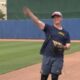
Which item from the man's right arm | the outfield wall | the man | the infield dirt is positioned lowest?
the outfield wall

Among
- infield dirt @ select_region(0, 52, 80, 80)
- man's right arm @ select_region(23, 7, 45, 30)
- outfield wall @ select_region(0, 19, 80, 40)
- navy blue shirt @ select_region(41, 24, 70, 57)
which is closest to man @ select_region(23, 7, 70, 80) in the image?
navy blue shirt @ select_region(41, 24, 70, 57)

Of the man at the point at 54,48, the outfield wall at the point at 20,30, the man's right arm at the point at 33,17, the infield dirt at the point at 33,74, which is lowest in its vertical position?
the outfield wall at the point at 20,30

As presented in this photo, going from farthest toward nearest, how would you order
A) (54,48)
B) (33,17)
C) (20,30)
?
(20,30), (54,48), (33,17)

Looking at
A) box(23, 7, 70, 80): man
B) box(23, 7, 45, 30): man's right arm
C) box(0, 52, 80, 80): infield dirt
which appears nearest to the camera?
box(23, 7, 45, 30): man's right arm

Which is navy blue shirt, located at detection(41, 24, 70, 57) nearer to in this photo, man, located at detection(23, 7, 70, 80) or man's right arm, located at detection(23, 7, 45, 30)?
man, located at detection(23, 7, 70, 80)

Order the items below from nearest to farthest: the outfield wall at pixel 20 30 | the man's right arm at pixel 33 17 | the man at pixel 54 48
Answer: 1. the man's right arm at pixel 33 17
2. the man at pixel 54 48
3. the outfield wall at pixel 20 30

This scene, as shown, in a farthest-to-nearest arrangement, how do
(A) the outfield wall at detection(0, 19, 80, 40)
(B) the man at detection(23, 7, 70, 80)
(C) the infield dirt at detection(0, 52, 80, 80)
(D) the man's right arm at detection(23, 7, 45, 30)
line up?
(A) the outfield wall at detection(0, 19, 80, 40) → (C) the infield dirt at detection(0, 52, 80, 80) → (B) the man at detection(23, 7, 70, 80) → (D) the man's right arm at detection(23, 7, 45, 30)

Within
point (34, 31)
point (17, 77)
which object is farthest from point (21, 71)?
point (34, 31)

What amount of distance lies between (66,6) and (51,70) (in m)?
43.0

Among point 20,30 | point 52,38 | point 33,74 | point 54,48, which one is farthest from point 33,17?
point 20,30

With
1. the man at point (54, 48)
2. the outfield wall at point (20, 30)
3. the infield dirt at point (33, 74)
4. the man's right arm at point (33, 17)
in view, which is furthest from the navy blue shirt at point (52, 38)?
the outfield wall at point (20, 30)

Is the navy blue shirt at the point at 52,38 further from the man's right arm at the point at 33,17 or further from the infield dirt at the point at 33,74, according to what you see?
the infield dirt at the point at 33,74

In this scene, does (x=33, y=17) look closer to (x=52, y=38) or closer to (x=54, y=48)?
(x=52, y=38)

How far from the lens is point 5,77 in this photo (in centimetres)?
1135
